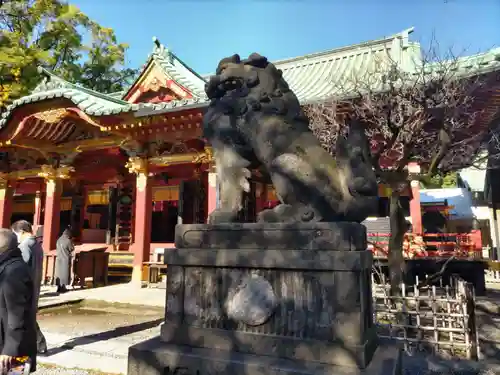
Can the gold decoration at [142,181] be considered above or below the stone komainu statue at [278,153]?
above

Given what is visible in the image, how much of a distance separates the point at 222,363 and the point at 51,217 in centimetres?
1122

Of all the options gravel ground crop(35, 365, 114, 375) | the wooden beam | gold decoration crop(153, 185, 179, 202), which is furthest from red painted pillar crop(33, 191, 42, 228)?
gravel ground crop(35, 365, 114, 375)

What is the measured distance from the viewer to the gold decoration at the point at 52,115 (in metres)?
10.2

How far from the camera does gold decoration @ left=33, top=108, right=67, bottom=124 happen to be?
33.4ft

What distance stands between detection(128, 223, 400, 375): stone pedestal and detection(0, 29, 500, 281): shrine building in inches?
237

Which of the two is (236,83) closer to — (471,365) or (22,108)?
(471,365)

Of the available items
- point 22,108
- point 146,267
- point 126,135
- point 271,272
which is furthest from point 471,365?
point 22,108

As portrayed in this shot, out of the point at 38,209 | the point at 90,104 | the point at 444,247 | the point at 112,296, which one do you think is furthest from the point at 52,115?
the point at 444,247

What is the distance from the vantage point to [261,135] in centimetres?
304

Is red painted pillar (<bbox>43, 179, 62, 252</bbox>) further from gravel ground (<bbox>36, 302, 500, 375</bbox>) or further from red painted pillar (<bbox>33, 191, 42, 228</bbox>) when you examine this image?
red painted pillar (<bbox>33, 191, 42, 228</bbox>)

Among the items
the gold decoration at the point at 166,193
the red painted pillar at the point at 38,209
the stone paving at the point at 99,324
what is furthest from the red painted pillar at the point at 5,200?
the gold decoration at the point at 166,193

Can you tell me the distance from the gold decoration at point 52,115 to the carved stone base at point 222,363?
928cm

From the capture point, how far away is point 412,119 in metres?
6.96

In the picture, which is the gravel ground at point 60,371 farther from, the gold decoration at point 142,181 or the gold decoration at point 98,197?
the gold decoration at point 98,197
